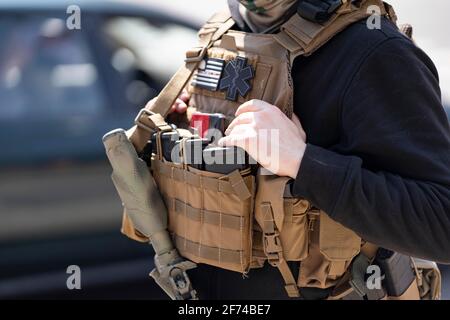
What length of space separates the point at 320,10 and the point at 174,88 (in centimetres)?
45

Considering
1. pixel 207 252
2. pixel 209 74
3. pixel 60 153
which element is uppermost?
pixel 209 74

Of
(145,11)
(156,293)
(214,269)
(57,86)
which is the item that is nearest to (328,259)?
(214,269)

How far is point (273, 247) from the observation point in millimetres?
1748

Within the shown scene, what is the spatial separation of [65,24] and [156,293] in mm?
1359

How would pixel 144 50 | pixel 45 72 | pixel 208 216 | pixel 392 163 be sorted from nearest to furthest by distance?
pixel 392 163
pixel 208 216
pixel 45 72
pixel 144 50

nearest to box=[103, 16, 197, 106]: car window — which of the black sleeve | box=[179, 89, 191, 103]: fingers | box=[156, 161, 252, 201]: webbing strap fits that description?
box=[179, 89, 191, 103]: fingers

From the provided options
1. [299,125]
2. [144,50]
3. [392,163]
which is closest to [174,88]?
[299,125]

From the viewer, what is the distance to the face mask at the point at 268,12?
1.81m

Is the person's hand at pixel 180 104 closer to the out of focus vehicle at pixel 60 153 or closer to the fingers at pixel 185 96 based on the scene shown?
the fingers at pixel 185 96

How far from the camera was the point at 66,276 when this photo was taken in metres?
3.60

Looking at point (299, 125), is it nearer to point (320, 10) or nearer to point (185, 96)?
point (320, 10)

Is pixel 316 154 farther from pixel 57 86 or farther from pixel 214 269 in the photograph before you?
pixel 57 86

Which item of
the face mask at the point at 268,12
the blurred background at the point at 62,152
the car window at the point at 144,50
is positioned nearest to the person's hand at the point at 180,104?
the face mask at the point at 268,12
